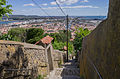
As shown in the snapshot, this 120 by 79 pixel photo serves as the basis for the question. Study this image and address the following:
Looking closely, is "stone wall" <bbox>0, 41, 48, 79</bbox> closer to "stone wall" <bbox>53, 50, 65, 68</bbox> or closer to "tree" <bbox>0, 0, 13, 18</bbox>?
"tree" <bbox>0, 0, 13, 18</bbox>

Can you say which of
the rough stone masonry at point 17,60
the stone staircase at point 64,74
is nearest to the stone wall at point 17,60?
the rough stone masonry at point 17,60

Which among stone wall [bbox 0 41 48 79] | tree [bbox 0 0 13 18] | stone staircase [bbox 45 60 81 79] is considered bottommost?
stone staircase [bbox 45 60 81 79]

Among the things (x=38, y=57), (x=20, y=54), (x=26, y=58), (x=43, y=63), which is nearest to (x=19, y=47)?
(x=20, y=54)

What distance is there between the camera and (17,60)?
5.97m

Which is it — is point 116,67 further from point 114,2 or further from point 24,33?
point 24,33

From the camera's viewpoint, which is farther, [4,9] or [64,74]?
[64,74]

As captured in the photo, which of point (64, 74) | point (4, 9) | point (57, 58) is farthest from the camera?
point (57, 58)

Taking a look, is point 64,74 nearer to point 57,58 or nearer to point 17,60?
point 57,58

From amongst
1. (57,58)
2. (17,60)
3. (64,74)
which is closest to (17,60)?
(17,60)

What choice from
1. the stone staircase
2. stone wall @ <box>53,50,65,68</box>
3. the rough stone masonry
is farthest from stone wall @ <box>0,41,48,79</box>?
stone wall @ <box>53,50,65,68</box>

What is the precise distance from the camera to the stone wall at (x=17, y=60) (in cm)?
525

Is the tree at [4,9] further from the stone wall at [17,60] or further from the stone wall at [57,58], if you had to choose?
the stone wall at [57,58]

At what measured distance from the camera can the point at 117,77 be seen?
2188mm

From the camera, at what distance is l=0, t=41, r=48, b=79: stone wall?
5247 millimetres
